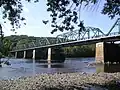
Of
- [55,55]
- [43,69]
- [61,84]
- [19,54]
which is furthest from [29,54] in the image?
[61,84]

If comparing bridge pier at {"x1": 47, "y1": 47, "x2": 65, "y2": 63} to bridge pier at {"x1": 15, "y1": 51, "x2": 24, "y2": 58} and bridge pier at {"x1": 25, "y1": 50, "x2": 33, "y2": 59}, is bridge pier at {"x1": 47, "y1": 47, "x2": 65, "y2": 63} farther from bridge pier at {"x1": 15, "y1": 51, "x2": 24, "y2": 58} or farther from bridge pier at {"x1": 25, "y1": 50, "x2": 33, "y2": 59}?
bridge pier at {"x1": 15, "y1": 51, "x2": 24, "y2": 58}

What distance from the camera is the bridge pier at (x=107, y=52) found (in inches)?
3482

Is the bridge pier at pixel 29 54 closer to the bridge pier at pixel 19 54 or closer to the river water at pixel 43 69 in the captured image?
the bridge pier at pixel 19 54

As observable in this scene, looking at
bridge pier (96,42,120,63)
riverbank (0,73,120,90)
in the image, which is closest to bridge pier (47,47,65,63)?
bridge pier (96,42,120,63)

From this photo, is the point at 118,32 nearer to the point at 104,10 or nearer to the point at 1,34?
the point at 104,10

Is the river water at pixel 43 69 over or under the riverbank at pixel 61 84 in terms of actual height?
under

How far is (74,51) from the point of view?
586 feet

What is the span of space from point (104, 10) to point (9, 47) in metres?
8.96

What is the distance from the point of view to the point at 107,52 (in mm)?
90875

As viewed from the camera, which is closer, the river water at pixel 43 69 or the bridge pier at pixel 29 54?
the river water at pixel 43 69

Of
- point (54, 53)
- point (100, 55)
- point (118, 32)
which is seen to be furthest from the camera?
point (54, 53)

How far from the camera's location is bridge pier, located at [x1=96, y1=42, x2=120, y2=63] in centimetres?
8844

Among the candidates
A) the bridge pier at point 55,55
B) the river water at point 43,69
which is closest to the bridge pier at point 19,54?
the bridge pier at point 55,55

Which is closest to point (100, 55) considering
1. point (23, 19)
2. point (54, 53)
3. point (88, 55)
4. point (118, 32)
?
point (118, 32)
